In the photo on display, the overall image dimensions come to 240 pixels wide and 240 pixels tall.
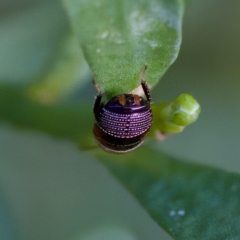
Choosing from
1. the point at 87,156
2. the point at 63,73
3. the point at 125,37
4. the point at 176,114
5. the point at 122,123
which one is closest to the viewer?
the point at 125,37

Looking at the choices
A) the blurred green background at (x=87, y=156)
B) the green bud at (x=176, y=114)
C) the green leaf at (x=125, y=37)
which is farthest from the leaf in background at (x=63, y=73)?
the green leaf at (x=125, y=37)

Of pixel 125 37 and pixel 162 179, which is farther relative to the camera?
pixel 162 179

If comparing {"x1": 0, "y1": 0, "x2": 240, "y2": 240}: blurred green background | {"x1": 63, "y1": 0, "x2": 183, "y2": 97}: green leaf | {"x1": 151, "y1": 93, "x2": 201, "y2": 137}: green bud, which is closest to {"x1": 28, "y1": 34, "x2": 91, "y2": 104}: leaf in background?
{"x1": 0, "y1": 0, "x2": 240, "y2": 240}: blurred green background

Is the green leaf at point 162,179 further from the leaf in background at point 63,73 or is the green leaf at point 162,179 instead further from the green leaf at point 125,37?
the green leaf at point 125,37

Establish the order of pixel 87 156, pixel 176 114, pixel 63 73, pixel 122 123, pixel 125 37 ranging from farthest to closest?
pixel 87 156 < pixel 63 73 < pixel 122 123 < pixel 176 114 < pixel 125 37

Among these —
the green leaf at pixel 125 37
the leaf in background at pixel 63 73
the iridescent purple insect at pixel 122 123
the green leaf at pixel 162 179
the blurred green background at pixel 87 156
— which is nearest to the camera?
the green leaf at pixel 125 37

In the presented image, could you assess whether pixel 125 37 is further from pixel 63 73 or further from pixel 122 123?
pixel 63 73

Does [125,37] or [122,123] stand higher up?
[125,37]

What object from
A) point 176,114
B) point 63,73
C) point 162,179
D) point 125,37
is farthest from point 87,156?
point 125,37
